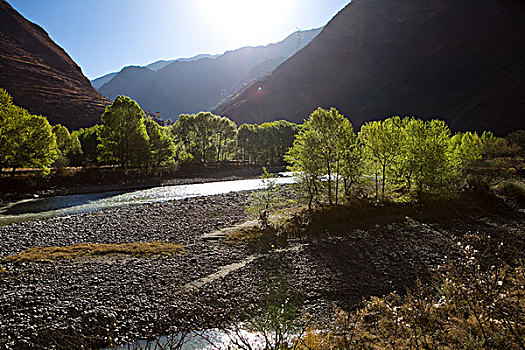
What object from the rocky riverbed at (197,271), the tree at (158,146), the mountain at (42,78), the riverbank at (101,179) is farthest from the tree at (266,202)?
the mountain at (42,78)

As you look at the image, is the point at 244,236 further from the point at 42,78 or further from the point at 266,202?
the point at 42,78

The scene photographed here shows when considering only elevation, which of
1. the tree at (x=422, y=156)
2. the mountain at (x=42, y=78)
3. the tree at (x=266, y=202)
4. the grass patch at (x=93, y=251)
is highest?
the mountain at (x=42, y=78)

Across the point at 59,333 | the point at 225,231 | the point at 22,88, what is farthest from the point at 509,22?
the point at 22,88

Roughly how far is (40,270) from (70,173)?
39614mm

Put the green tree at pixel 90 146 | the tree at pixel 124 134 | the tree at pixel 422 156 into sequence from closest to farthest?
1. the tree at pixel 422 156
2. the tree at pixel 124 134
3. the green tree at pixel 90 146

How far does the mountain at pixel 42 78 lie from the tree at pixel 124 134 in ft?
307

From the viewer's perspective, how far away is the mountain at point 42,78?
127875 mm

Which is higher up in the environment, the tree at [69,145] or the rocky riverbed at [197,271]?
the tree at [69,145]

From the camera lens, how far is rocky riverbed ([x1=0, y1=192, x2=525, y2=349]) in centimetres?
1172

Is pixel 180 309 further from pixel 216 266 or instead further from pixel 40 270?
pixel 40 270

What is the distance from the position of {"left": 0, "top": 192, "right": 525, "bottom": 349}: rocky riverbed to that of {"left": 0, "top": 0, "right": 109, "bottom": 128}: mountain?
5177 inches

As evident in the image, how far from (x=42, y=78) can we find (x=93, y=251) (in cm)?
18540

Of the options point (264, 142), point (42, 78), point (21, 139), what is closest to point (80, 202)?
point (21, 139)

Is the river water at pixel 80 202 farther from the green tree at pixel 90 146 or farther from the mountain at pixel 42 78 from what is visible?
the mountain at pixel 42 78
